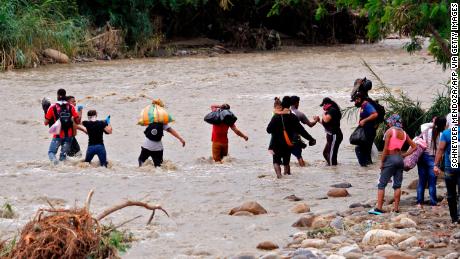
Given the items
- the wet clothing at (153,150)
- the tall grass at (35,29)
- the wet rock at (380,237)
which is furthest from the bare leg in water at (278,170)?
the tall grass at (35,29)

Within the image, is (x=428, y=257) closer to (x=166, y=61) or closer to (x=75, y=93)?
(x=75, y=93)

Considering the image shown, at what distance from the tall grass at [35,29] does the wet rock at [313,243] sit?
2283 centimetres

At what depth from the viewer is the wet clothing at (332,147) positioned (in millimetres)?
16953

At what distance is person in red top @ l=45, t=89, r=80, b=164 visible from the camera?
16.8 m

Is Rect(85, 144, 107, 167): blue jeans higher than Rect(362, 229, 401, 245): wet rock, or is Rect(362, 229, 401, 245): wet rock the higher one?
Rect(362, 229, 401, 245): wet rock

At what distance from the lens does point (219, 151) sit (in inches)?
691

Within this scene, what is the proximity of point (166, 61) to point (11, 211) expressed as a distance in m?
24.1

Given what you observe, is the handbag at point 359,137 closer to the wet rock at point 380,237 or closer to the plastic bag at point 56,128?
the plastic bag at point 56,128

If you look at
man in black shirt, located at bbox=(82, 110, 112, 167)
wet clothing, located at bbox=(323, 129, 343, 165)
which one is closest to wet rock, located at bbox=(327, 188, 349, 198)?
wet clothing, located at bbox=(323, 129, 343, 165)

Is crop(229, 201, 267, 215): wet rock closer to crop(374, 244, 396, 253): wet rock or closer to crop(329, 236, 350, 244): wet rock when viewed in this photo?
crop(329, 236, 350, 244): wet rock

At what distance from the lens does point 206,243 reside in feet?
38.3

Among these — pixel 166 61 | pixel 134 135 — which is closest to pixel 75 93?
pixel 134 135

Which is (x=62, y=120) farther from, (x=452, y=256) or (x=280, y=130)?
(x=452, y=256)

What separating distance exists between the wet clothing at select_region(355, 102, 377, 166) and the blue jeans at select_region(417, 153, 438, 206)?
12.1 ft
